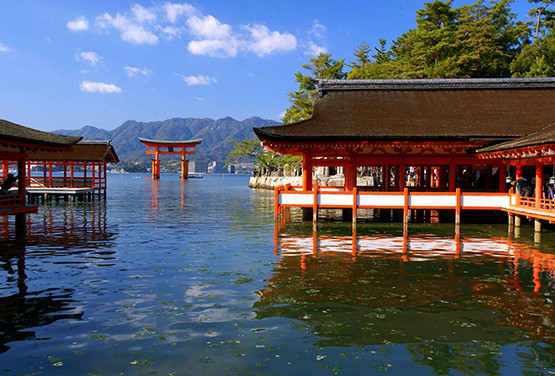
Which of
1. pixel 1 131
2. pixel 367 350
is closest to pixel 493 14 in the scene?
pixel 1 131

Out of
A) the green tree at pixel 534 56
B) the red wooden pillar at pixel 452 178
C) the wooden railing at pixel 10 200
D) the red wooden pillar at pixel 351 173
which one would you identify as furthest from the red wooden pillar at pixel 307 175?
the green tree at pixel 534 56

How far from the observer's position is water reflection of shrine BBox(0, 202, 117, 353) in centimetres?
856

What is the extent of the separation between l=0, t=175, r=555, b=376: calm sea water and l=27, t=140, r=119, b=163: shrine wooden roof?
21.9 m

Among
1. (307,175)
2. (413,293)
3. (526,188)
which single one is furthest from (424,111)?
(413,293)

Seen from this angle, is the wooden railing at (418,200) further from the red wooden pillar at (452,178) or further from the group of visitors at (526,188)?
the red wooden pillar at (452,178)

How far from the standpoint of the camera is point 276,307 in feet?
30.6

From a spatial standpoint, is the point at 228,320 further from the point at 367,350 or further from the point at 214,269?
the point at 214,269

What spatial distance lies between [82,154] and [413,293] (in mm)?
36262

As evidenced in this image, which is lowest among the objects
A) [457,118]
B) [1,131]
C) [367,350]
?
[367,350]

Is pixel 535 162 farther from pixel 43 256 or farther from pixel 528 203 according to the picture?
pixel 43 256

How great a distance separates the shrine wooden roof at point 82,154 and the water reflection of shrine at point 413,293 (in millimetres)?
28253

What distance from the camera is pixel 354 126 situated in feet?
78.9

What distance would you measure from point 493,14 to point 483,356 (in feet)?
179

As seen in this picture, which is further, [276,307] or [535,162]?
[535,162]
